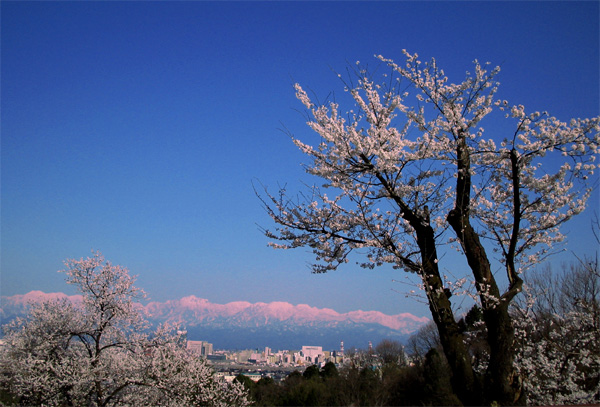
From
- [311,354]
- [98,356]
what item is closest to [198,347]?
[98,356]

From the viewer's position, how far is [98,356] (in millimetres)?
12414

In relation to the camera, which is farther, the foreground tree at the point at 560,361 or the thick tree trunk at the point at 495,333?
the foreground tree at the point at 560,361

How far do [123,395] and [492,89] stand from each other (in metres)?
14.2

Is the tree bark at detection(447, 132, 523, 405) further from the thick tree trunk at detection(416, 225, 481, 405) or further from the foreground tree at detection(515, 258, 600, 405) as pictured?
the foreground tree at detection(515, 258, 600, 405)

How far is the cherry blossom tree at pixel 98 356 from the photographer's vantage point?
12.2 m

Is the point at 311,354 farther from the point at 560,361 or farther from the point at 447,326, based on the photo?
the point at 447,326

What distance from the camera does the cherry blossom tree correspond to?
12.2 m

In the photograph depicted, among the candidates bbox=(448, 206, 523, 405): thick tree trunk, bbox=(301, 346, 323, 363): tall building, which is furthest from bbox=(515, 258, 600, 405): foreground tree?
bbox=(301, 346, 323, 363): tall building

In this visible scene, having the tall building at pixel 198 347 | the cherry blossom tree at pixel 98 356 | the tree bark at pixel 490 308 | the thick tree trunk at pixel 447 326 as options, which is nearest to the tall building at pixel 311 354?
the tall building at pixel 198 347

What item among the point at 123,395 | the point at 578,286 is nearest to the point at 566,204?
the point at 123,395

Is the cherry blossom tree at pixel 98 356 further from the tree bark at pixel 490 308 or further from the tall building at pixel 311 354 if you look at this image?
the tall building at pixel 311 354

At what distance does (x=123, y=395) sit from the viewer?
1347 centimetres

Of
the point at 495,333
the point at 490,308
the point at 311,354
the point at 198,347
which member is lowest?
the point at 311,354

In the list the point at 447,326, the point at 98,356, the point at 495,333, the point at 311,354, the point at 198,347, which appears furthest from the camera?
the point at 311,354
